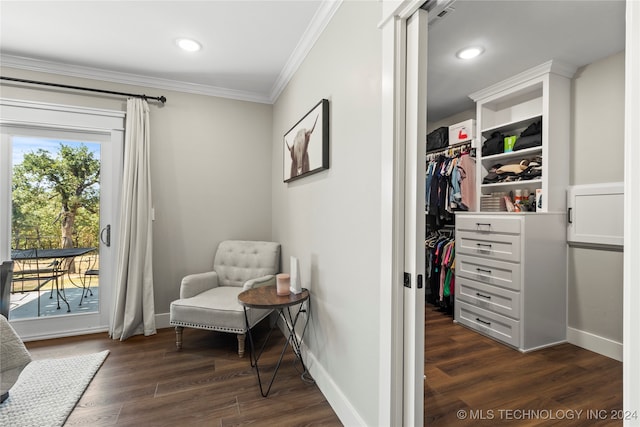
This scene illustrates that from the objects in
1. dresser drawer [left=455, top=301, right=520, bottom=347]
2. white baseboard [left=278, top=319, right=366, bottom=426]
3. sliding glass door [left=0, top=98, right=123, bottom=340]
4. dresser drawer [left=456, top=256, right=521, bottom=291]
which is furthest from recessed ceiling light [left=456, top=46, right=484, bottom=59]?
sliding glass door [left=0, top=98, right=123, bottom=340]

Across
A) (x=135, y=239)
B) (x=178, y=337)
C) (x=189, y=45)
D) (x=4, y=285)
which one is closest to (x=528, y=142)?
(x=189, y=45)

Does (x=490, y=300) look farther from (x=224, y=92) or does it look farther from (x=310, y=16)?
(x=224, y=92)

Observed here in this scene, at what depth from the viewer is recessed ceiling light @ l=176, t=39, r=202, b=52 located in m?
2.40

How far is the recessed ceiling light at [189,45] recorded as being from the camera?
2.40 metres

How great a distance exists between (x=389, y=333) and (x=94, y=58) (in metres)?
3.30

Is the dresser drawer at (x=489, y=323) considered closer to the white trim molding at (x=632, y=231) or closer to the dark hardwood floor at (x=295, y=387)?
the dark hardwood floor at (x=295, y=387)

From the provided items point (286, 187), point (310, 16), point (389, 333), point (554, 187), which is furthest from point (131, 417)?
point (554, 187)

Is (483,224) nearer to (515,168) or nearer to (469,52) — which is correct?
(515,168)

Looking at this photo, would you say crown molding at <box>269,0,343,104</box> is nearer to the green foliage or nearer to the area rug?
the green foliage

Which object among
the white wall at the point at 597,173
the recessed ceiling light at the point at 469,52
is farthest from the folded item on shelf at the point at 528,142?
the recessed ceiling light at the point at 469,52

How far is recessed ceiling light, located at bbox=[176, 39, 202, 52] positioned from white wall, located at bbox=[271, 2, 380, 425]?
906 mm

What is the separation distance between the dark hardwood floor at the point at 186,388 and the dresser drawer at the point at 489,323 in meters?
1.79

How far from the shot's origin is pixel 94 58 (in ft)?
8.83

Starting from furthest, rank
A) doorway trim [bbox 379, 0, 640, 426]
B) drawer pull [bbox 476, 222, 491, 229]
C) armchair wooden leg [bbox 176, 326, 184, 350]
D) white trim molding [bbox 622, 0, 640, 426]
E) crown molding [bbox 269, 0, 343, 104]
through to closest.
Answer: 1. drawer pull [bbox 476, 222, 491, 229]
2. armchair wooden leg [bbox 176, 326, 184, 350]
3. crown molding [bbox 269, 0, 343, 104]
4. doorway trim [bbox 379, 0, 640, 426]
5. white trim molding [bbox 622, 0, 640, 426]
